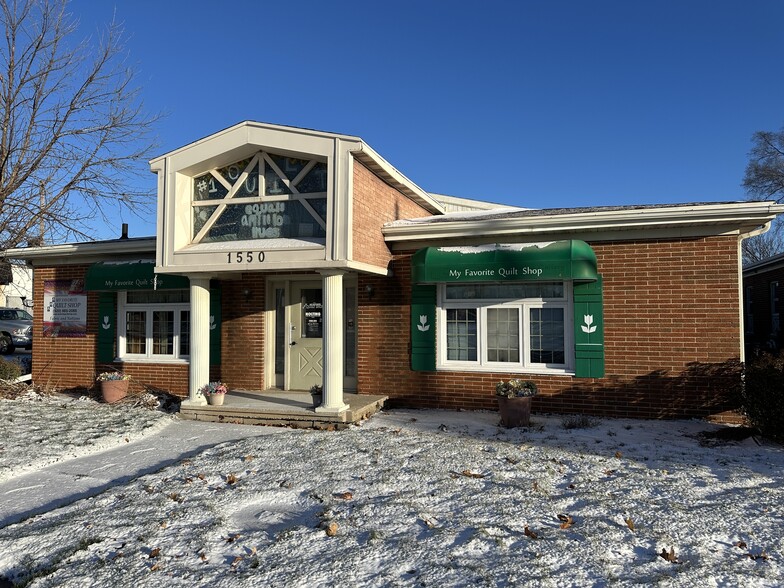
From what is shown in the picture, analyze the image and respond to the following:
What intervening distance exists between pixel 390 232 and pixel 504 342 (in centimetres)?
262

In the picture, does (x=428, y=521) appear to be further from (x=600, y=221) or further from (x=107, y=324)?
(x=107, y=324)

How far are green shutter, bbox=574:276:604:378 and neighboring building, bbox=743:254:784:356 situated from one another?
36.6 feet

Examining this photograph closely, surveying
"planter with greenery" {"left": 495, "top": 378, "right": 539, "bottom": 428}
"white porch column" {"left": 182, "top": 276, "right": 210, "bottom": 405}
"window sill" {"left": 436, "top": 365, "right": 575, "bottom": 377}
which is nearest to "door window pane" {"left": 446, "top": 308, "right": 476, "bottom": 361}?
"window sill" {"left": 436, "top": 365, "right": 575, "bottom": 377}

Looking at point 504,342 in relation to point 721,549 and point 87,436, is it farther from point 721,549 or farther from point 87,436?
point 87,436

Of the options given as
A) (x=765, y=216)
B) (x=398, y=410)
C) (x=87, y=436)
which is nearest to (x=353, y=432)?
(x=398, y=410)

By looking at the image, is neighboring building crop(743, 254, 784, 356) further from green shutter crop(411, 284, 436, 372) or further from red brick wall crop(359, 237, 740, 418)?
green shutter crop(411, 284, 436, 372)

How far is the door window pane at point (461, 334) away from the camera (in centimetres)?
944

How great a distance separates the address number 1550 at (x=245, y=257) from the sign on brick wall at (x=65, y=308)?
509 cm

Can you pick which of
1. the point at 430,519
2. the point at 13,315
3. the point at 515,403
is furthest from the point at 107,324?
the point at 13,315

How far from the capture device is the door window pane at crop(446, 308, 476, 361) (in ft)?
31.0

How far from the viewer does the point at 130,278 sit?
1055 centimetres

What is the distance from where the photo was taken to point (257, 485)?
5.59 metres

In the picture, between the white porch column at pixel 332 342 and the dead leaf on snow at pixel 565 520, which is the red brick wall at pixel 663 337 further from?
the dead leaf on snow at pixel 565 520

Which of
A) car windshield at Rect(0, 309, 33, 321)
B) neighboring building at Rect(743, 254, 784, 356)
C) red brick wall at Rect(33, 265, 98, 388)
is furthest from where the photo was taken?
car windshield at Rect(0, 309, 33, 321)
